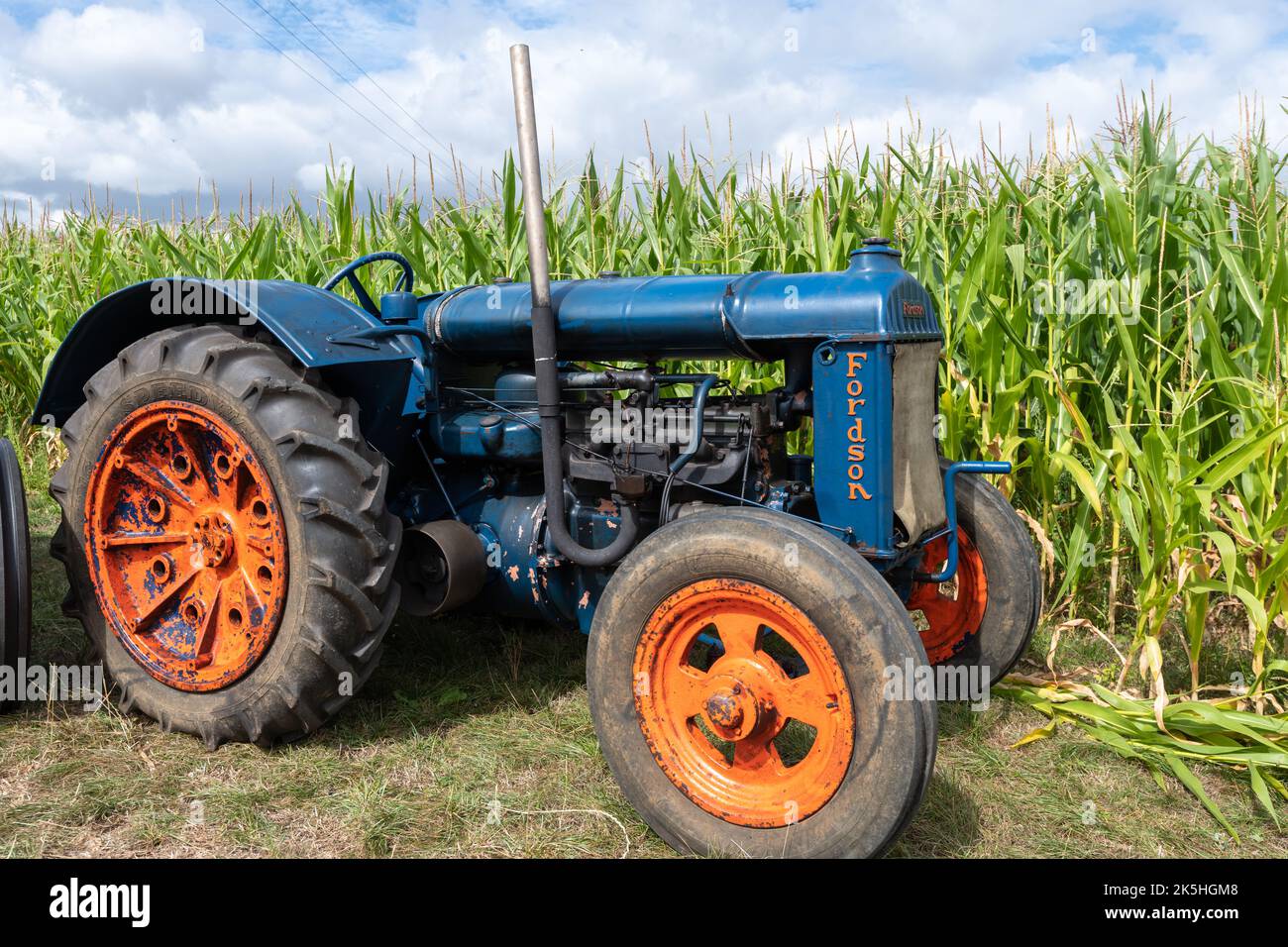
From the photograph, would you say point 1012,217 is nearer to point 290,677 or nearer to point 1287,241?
point 1287,241

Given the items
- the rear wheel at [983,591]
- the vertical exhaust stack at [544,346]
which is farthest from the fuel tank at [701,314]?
the rear wheel at [983,591]

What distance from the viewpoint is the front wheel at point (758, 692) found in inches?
90.6

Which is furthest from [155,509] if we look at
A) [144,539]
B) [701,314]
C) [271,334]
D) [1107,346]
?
[1107,346]

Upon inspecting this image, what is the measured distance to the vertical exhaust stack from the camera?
2.89 meters

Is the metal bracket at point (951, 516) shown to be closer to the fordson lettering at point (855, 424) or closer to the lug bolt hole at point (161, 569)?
the fordson lettering at point (855, 424)

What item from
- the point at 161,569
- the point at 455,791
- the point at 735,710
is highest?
the point at 161,569

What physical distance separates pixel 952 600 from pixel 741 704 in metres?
1.39

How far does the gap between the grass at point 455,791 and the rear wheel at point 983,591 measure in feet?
0.76

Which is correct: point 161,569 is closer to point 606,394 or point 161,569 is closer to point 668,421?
point 606,394

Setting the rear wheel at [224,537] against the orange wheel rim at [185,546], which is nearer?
the rear wheel at [224,537]

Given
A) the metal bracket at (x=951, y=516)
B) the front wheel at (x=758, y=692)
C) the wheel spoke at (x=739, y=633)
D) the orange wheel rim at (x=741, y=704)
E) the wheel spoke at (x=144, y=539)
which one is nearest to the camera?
the front wheel at (x=758, y=692)

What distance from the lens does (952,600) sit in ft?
11.8

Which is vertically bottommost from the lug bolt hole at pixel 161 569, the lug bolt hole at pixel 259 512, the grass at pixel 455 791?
the grass at pixel 455 791

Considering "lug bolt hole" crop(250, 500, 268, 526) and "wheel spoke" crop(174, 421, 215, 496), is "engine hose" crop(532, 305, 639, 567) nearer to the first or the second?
"lug bolt hole" crop(250, 500, 268, 526)
